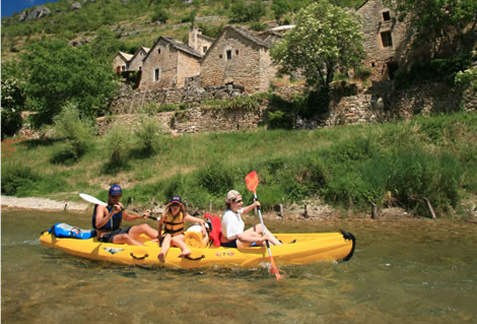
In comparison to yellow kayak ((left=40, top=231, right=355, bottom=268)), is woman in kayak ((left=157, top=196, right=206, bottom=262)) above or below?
above

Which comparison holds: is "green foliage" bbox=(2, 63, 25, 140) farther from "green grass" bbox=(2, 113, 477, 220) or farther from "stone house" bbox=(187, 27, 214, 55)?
"stone house" bbox=(187, 27, 214, 55)

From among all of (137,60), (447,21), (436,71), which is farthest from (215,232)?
(137,60)

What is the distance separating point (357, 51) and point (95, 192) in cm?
1723

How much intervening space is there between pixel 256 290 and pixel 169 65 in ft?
94.6

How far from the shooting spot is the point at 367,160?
39.9 feet

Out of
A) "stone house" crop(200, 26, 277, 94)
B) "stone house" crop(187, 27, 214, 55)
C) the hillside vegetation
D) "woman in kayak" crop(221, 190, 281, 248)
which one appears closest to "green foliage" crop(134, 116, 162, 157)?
"stone house" crop(200, 26, 277, 94)

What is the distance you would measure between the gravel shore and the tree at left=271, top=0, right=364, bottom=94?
551 inches

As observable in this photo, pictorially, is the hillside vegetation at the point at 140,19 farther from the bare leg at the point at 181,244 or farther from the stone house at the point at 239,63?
the bare leg at the point at 181,244

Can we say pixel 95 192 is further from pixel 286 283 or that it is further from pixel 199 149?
pixel 286 283

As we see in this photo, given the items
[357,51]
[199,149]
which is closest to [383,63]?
[357,51]

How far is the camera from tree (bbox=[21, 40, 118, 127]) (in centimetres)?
2361

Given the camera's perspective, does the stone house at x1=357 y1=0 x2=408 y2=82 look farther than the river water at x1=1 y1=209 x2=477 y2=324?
Yes

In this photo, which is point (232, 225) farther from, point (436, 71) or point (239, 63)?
point (239, 63)

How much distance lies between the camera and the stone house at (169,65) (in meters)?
29.8
